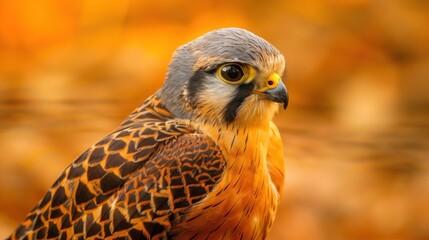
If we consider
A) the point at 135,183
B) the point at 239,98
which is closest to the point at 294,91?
the point at 239,98

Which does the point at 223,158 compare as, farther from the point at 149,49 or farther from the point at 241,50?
the point at 149,49

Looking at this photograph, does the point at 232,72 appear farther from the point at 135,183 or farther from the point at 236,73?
the point at 135,183

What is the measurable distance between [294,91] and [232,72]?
2.73m

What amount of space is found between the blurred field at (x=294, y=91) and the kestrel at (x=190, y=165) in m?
2.46

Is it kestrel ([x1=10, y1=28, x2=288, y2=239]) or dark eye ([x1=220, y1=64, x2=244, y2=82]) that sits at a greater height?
dark eye ([x1=220, y1=64, x2=244, y2=82])

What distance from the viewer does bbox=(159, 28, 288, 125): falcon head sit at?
3.19 m

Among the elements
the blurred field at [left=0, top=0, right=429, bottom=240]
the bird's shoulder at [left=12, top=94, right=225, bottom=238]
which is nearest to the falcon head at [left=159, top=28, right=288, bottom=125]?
the bird's shoulder at [left=12, top=94, right=225, bottom=238]

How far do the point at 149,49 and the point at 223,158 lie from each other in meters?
2.63

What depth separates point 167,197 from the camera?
3.23 m

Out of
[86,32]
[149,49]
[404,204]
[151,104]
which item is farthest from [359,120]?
[151,104]

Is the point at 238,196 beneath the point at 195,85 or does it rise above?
beneath

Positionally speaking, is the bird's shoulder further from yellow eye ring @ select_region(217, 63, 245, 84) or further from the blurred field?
the blurred field

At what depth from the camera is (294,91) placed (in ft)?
19.4

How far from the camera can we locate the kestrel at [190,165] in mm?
3215
